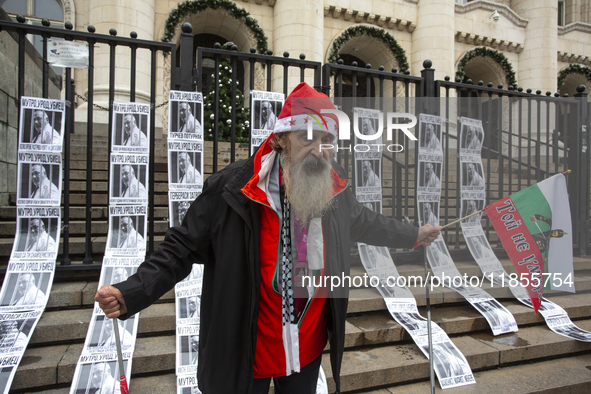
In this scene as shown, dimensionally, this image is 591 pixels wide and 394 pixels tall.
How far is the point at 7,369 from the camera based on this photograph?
2465mm

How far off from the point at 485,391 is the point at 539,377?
1.95 ft

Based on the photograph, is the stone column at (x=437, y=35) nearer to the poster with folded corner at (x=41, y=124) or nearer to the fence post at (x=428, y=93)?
the fence post at (x=428, y=93)

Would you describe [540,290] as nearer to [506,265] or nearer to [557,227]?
[557,227]

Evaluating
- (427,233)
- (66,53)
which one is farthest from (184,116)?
(427,233)

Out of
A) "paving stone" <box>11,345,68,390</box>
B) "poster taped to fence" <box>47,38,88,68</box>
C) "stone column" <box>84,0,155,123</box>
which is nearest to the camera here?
"paving stone" <box>11,345,68,390</box>

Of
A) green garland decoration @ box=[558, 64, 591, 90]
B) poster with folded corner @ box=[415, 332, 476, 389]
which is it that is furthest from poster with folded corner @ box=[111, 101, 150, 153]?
green garland decoration @ box=[558, 64, 591, 90]

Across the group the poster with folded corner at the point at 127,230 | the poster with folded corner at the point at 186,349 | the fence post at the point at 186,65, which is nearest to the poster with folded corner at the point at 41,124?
the poster with folded corner at the point at 127,230

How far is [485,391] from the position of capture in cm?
292

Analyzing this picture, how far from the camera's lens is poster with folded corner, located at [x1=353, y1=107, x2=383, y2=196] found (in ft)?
13.9

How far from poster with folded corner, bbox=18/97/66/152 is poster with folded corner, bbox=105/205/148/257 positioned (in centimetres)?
77

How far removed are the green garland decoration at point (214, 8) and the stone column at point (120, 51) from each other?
2.73 ft

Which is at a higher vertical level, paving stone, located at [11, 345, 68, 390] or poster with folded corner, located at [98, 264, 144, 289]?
poster with folded corner, located at [98, 264, 144, 289]

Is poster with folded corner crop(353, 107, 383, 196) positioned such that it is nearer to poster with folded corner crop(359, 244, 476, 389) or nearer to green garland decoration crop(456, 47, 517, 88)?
poster with folded corner crop(359, 244, 476, 389)

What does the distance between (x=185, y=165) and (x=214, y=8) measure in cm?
983
